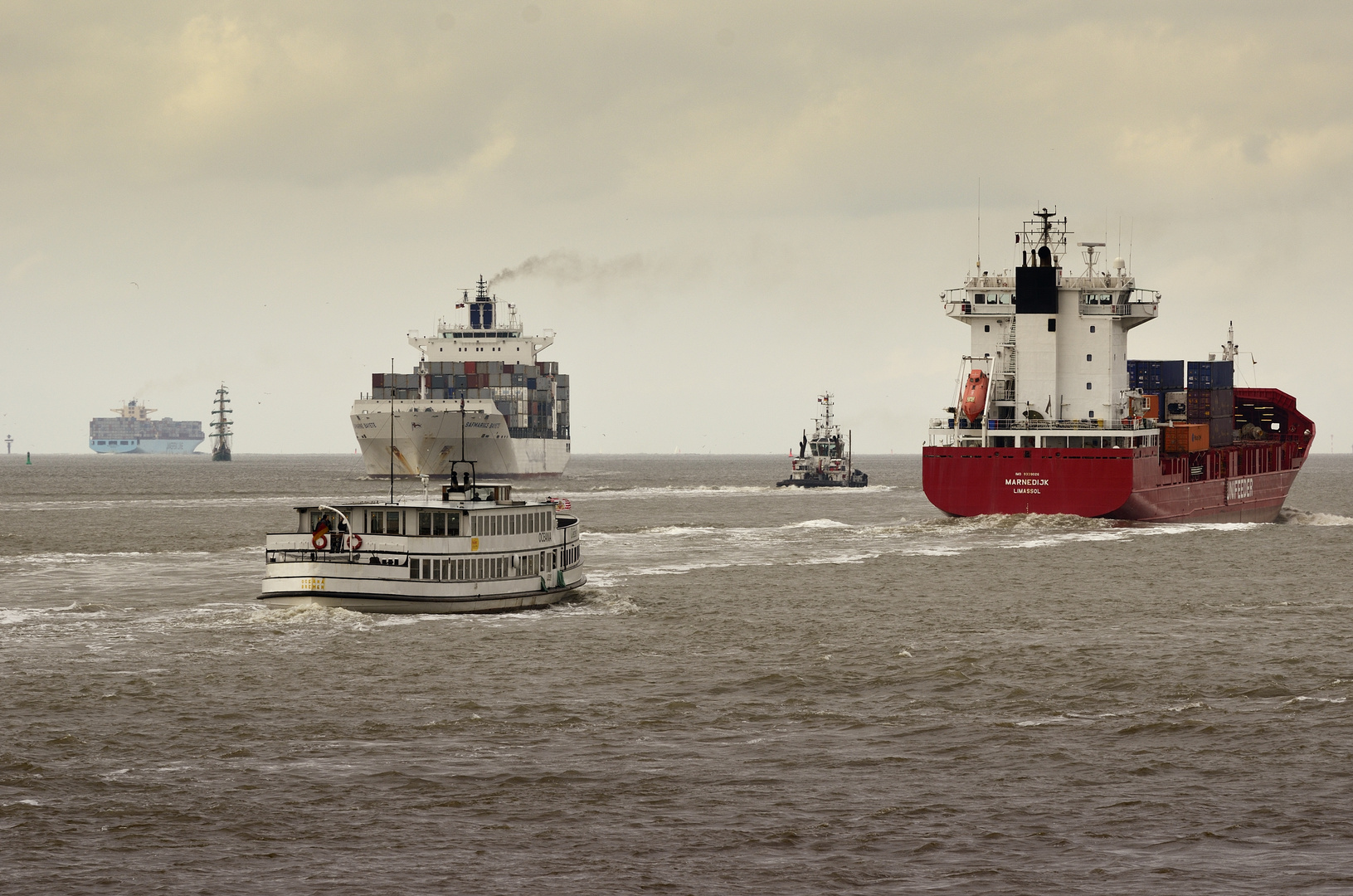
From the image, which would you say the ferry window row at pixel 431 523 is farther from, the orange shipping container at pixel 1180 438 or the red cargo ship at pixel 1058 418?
the orange shipping container at pixel 1180 438

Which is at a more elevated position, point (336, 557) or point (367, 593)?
point (336, 557)

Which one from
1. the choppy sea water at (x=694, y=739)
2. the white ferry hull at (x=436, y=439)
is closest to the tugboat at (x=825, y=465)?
the white ferry hull at (x=436, y=439)

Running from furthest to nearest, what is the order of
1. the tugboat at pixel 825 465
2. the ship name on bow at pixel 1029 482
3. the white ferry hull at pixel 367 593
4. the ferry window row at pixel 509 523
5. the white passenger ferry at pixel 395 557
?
the tugboat at pixel 825 465 → the ship name on bow at pixel 1029 482 → the ferry window row at pixel 509 523 → the white ferry hull at pixel 367 593 → the white passenger ferry at pixel 395 557

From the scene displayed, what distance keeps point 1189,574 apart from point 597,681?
34.3 metres

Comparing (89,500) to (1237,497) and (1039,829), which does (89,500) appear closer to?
(1237,497)

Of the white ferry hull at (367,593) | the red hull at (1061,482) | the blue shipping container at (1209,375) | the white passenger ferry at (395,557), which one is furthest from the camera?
the blue shipping container at (1209,375)

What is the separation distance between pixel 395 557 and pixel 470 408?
123804mm

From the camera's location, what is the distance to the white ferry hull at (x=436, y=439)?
163500 millimetres

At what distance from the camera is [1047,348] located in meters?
86.2

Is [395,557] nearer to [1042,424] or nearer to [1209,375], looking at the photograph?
[1042,424]

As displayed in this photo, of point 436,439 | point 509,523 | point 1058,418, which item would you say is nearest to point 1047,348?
point 1058,418

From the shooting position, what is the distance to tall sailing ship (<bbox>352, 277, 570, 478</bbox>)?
164750 millimetres

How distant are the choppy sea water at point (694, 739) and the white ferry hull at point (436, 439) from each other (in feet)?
345

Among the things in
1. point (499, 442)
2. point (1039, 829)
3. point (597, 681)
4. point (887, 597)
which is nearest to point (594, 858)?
point (1039, 829)
